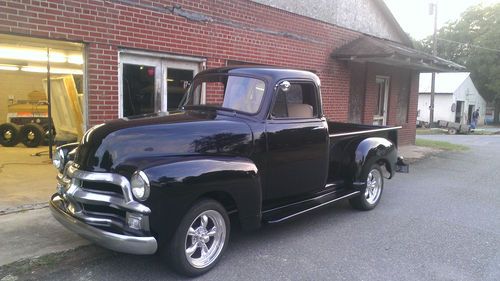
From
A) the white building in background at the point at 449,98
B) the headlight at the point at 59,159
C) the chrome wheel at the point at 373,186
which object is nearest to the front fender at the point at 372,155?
the chrome wheel at the point at 373,186

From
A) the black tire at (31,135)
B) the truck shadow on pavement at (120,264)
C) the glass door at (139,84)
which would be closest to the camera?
the truck shadow on pavement at (120,264)

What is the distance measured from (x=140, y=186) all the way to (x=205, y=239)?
0.93 m

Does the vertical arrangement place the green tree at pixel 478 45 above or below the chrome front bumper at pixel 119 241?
above

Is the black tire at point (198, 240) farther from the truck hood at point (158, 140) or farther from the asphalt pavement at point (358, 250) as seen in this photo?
the truck hood at point (158, 140)

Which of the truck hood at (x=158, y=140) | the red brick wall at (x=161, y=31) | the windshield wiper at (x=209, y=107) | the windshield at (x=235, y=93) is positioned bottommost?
the truck hood at (x=158, y=140)

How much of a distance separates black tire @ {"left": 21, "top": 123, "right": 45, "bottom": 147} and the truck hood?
834cm

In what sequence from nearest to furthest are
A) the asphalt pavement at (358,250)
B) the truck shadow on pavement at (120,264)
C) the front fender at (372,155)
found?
the truck shadow on pavement at (120,264) → the asphalt pavement at (358,250) → the front fender at (372,155)

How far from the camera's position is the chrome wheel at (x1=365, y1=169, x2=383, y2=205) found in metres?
6.62

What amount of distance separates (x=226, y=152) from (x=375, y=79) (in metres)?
10.1

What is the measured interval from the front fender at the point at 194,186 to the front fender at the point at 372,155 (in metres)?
2.35

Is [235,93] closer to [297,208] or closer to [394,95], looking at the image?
[297,208]

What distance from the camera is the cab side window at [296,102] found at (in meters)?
5.00

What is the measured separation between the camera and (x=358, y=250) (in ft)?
15.9

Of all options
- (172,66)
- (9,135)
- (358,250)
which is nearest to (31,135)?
(9,135)
